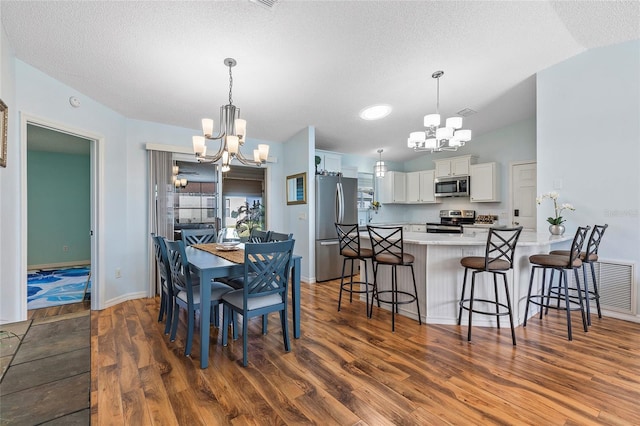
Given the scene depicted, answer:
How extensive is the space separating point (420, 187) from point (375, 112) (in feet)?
8.98

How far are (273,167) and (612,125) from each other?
14.8 ft

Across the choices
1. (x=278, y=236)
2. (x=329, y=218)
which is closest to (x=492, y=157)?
(x=329, y=218)

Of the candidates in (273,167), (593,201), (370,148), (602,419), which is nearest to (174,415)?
(602,419)

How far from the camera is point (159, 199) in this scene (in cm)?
407

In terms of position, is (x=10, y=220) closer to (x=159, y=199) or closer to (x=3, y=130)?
(x=3, y=130)

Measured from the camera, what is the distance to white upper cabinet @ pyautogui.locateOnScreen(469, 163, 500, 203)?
17.9 ft

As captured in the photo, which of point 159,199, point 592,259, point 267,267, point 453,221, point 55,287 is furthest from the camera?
point 453,221

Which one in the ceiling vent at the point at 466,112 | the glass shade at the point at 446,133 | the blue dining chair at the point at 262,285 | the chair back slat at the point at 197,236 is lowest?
the blue dining chair at the point at 262,285

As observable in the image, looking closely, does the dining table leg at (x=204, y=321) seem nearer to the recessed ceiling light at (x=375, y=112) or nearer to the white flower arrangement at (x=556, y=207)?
the recessed ceiling light at (x=375, y=112)

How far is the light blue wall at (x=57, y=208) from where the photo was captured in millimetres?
5613

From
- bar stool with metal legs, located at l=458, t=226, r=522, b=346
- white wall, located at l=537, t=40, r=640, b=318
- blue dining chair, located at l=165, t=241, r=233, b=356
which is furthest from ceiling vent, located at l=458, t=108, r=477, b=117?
blue dining chair, located at l=165, t=241, r=233, b=356

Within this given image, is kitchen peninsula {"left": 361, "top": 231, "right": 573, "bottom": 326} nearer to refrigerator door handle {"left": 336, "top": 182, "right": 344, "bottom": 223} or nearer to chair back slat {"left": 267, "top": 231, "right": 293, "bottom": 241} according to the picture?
chair back slat {"left": 267, "top": 231, "right": 293, "bottom": 241}

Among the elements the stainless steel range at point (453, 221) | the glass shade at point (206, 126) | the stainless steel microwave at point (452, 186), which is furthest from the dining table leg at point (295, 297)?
the stainless steel microwave at point (452, 186)

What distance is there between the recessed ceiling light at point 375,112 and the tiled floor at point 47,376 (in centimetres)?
406
